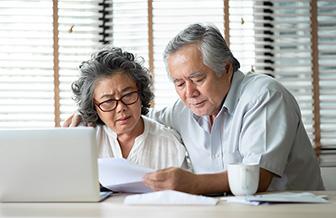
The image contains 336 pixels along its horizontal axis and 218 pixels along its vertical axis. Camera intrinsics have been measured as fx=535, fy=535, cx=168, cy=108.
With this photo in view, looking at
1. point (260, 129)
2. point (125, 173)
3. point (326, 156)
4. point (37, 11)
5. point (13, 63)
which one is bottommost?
point (326, 156)

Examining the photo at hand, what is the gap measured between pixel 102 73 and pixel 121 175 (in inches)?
21.6

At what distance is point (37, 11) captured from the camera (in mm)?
3422

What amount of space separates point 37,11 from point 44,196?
6.64 feet

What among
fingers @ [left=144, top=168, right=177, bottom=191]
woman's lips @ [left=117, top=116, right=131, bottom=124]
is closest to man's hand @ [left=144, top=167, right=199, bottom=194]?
fingers @ [left=144, top=168, right=177, bottom=191]

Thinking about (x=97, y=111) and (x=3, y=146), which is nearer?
(x=3, y=146)

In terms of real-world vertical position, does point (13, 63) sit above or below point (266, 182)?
above

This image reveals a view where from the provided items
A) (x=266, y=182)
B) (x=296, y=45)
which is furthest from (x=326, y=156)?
(x=266, y=182)

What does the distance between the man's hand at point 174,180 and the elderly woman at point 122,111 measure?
48 centimetres

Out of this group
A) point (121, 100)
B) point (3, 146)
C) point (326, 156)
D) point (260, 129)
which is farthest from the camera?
point (326, 156)

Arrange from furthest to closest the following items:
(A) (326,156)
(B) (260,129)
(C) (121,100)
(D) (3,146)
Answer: (A) (326,156) → (C) (121,100) → (B) (260,129) → (D) (3,146)

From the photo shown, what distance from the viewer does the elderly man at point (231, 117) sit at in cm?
198

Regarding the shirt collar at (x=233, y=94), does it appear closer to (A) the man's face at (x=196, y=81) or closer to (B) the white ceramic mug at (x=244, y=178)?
(A) the man's face at (x=196, y=81)

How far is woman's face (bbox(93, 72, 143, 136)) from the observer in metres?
2.20

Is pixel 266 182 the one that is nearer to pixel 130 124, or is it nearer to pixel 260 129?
pixel 260 129
